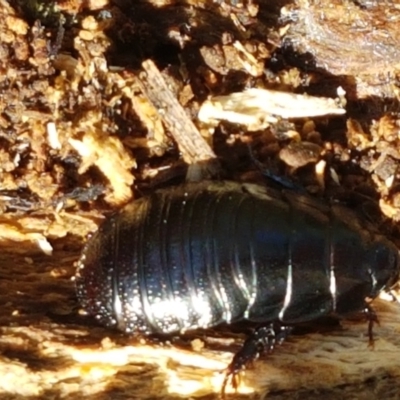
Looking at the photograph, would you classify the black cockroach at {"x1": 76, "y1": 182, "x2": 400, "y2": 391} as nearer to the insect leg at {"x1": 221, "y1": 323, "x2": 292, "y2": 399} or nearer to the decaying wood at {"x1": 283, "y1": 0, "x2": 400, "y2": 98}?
the insect leg at {"x1": 221, "y1": 323, "x2": 292, "y2": 399}

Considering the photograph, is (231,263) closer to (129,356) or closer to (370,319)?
(129,356)

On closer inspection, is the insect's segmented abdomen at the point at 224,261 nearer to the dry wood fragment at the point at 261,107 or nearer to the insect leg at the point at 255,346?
the insect leg at the point at 255,346

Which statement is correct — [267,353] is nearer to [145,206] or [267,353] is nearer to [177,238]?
[177,238]

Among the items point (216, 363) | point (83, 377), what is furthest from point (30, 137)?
point (216, 363)

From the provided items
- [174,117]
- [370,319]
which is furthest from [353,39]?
[370,319]

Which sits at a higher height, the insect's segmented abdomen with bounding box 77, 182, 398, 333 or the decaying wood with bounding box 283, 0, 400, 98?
the decaying wood with bounding box 283, 0, 400, 98

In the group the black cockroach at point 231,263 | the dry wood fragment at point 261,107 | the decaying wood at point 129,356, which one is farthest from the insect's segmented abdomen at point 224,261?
the dry wood fragment at point 261,107

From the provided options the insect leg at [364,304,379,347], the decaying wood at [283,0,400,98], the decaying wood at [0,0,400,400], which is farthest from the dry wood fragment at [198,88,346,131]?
the insect leg at [364,304,379,347]

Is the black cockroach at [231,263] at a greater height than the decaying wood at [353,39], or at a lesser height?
lesser
